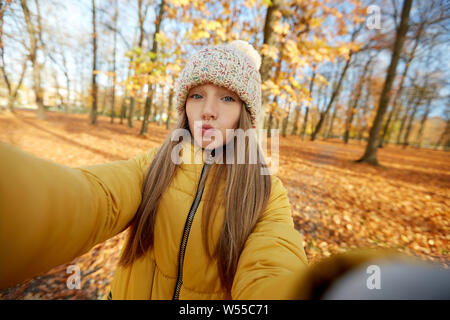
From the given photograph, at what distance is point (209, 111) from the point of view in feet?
4.44

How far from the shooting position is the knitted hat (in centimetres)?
142

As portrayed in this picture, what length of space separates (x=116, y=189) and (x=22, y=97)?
64.7 ft

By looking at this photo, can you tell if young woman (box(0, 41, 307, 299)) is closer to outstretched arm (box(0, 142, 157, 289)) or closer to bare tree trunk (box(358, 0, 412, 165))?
outstretched arm (box(0, 142, 157, 289))

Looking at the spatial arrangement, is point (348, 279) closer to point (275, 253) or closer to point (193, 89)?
point (275, 253)

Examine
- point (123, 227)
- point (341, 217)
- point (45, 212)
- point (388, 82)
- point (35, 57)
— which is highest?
point (388, 82)

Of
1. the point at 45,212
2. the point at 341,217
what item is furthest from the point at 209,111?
the point at 341,217

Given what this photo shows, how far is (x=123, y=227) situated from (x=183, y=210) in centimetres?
45

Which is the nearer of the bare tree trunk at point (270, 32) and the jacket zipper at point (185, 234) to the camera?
the jacket zipper at point (185, 234)

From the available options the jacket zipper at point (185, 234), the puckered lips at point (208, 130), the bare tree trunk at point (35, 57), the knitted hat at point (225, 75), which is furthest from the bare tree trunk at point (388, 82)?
the bare tree trunk at point (35, 57)

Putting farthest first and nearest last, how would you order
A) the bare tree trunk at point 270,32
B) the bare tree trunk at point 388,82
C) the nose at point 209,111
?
the bare tree trunk at point 388,82, the bare tree trunk at point 270,32, the nose at point 209,111

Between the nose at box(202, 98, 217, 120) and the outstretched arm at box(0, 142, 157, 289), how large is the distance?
0.82m

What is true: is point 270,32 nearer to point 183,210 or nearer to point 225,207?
point 225,207

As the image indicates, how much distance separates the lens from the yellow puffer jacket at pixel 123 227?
63cm

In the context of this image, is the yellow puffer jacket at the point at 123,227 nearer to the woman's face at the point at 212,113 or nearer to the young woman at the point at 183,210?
the young woman at the point at 183,210
